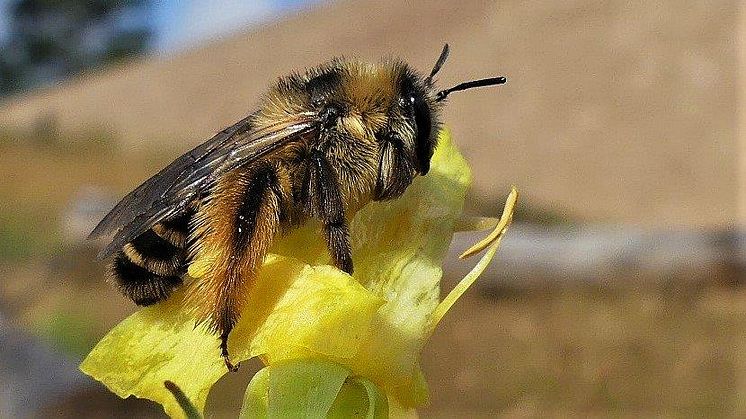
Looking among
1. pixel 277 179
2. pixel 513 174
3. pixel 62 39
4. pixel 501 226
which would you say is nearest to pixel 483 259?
pixel 501 226

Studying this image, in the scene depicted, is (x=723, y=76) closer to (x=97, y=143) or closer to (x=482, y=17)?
(x=482, y=17)

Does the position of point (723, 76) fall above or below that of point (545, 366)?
below

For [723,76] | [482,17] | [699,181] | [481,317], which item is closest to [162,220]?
[481,317]

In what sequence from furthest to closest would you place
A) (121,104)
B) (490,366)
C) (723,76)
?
(121,104) < (723,76) < (490,366)

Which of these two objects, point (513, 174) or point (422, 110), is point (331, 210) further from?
point (513, 174)

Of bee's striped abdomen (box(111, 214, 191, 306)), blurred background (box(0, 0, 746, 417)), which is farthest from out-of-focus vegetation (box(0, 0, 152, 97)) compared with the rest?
bee's striped abdomen (box(111, 214, 191, 306))

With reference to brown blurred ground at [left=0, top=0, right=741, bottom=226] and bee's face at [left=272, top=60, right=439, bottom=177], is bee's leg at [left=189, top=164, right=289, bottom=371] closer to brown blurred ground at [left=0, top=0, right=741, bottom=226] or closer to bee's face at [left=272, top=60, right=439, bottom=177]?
bee's face at [left=272, top=60, right=439, bottom=177]

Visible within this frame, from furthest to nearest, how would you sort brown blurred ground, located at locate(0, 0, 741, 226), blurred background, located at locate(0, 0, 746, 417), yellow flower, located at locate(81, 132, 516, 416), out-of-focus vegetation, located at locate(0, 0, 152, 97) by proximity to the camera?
out-of-focus vegetation, located at locate(0, 0, 152, 97), brown blurred ground, located at locate(0, 0, 741, 226), blurred background, located at locate(0, 0, 746, 417), yellow flower, located at locate(81, 132, 516, 416)
